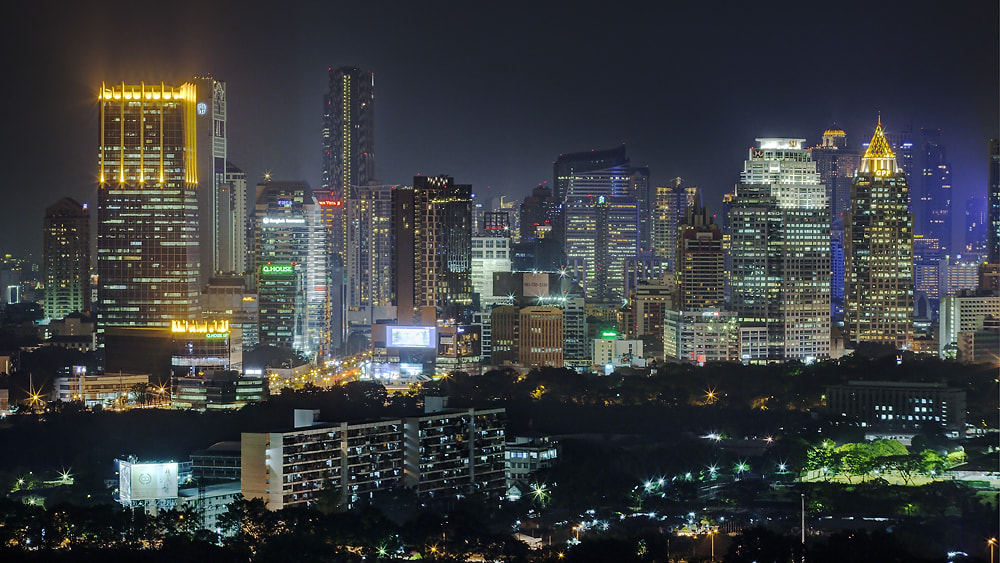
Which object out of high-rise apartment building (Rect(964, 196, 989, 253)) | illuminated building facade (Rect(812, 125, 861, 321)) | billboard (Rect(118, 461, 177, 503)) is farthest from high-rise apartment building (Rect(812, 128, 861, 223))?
billboard (Rect(118, 461, 177, 503))

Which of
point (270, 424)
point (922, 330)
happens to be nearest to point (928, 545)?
A: point (270, 424)

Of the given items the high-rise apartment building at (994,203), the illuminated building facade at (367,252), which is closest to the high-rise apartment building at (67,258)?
the illuminated building facade at (367,252)

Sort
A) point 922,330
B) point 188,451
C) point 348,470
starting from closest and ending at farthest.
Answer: point 348,470 → point 188,451 → point 922,330

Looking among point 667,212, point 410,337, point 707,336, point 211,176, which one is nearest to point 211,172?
point 211,176

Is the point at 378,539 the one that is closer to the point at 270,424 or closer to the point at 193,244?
the point at 270,424

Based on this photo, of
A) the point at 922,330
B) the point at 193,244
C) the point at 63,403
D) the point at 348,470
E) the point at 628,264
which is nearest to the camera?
the point at 348,470

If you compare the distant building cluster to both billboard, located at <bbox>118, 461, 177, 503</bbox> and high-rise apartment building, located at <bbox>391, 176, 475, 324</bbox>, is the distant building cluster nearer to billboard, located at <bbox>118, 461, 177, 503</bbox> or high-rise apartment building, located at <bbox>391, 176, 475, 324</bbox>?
high-rise apartment building, located at <bbox>391, 176, 475, 324</bbox>

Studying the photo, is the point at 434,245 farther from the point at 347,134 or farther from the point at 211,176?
the point at 347,134
